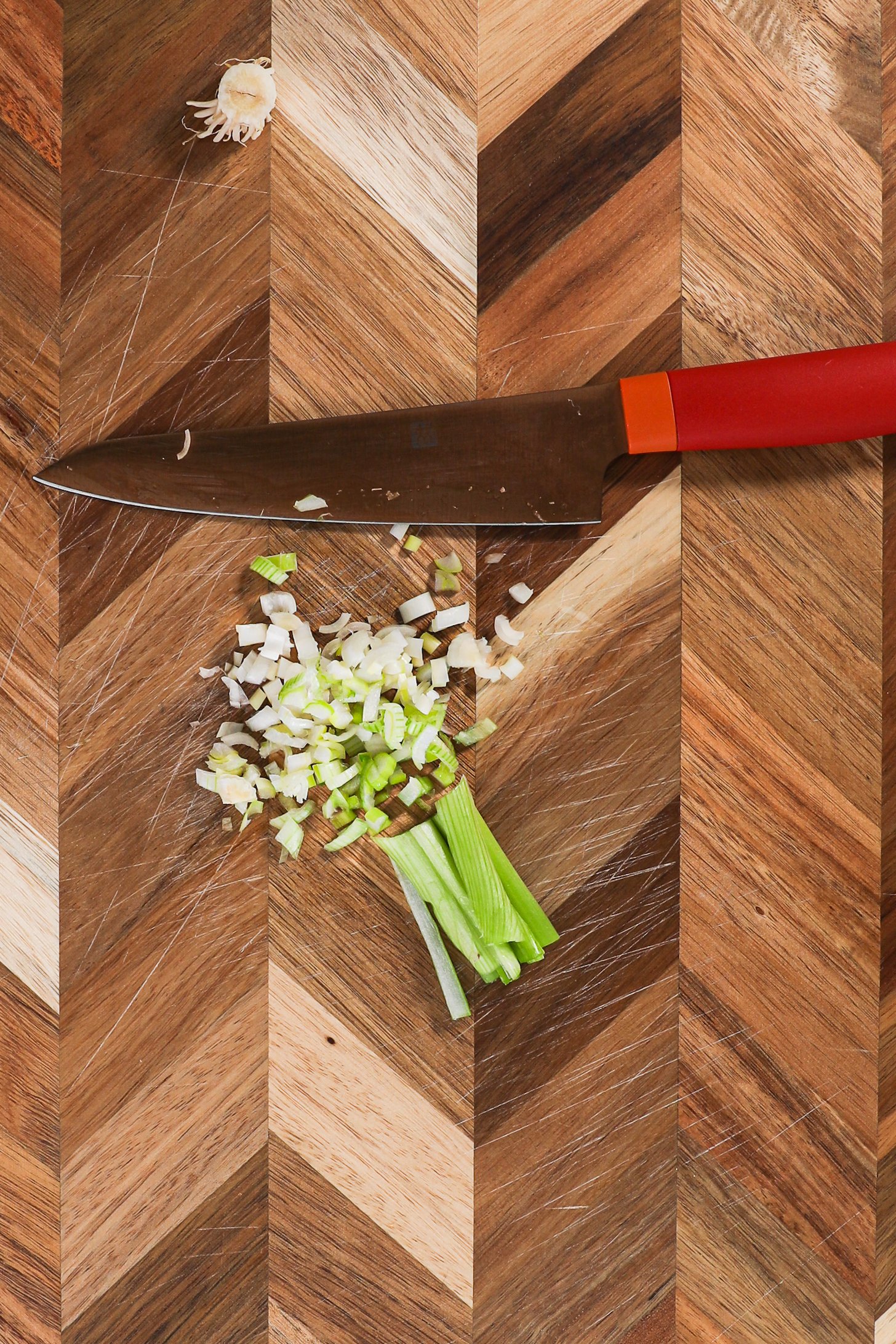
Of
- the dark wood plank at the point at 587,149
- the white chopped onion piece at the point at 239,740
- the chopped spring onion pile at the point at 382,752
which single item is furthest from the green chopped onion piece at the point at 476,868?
the dark wood plank at the point at 587,149

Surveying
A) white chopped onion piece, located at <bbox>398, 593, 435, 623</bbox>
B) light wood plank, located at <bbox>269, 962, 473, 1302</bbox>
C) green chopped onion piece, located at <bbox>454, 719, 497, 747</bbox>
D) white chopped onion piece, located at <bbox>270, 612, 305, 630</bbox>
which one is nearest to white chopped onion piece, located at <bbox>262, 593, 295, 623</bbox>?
white chopped onion piece, located at <bbox>270, 612, 305, 630</bbox>

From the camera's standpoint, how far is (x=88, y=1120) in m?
0.96

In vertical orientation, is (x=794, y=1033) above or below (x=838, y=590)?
below

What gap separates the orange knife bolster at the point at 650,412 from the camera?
0.91 metres

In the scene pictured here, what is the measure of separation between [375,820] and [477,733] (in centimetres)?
14

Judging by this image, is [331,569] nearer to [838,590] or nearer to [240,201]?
[240,201]

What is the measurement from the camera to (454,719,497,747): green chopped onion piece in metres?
0.96

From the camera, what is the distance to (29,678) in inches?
37.8

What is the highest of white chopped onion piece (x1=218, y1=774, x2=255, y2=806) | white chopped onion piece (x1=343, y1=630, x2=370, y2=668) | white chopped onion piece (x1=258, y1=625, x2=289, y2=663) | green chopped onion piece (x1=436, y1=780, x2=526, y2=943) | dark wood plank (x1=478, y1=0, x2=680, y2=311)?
dark wood plank (x1=478, y1=0, x2=680, y2=311)

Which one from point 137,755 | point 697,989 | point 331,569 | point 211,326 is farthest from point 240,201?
point 697,989

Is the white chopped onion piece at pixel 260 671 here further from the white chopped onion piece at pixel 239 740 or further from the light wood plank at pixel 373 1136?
the light wood plank at pixel 373 1136

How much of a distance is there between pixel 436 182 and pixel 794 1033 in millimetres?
984

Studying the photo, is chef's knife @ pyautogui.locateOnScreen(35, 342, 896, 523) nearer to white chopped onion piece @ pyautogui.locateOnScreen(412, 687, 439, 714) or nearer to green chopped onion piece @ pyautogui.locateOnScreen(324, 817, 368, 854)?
white chopped onion piece @ pyautogui.locateOnScreen(412, 687, 439, 714)

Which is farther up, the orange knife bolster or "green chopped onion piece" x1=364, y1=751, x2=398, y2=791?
the orange knife bolster
